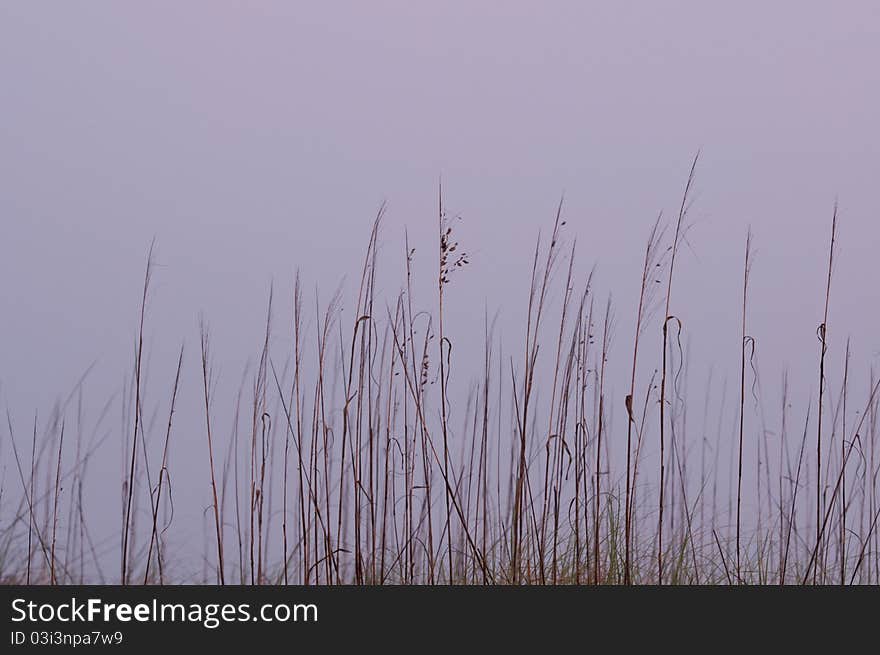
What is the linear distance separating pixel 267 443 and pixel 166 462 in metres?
0.18

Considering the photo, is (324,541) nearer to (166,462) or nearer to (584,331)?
(166,462)

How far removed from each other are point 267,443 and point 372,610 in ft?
1.38

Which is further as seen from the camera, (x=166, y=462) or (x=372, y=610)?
(x=166, y=462)

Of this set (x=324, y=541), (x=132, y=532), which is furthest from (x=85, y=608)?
(x=324, y=541)

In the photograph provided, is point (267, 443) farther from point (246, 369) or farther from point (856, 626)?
point (856, 626)

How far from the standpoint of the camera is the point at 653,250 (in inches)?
73.1

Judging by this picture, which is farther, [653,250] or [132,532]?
[132,532]

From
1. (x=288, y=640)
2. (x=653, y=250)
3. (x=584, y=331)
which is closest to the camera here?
(x=288, y=640)

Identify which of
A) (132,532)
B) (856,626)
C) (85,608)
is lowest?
(856,626)

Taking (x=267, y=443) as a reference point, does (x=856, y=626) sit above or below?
below

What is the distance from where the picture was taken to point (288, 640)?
1715mm

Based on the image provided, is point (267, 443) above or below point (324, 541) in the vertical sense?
above

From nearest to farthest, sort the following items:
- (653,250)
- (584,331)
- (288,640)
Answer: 1. (288,640)
2. (653,250)
3. (584,331)

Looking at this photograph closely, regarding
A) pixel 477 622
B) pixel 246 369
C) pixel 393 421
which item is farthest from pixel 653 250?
pixel 246 369
